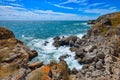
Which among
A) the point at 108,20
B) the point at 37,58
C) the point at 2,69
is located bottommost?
the point at 37,58

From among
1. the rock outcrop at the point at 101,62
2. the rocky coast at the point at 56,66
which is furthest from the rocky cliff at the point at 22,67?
the rock outcrop at the point at 101,62

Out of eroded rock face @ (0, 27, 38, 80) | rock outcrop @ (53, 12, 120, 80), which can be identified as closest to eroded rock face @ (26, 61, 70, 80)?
eroded rock face @ (0, 27, 38, 80)

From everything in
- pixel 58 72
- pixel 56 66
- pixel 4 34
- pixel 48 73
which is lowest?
pixel 58 72

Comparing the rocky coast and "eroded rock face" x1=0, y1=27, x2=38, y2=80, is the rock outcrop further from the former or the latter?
"eroded rock face" x1=0, y1=27, x2=38, y2=80

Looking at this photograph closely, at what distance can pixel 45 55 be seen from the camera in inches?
1780

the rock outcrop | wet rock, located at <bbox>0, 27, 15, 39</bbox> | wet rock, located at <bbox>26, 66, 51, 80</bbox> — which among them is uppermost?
wet rock, located at <bbox>0, 27, 15, 39</bbox>

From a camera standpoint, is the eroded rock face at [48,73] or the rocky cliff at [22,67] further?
the rocky cliff at [22,67]

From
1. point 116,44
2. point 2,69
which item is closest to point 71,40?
point 116,44

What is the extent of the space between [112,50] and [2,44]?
2241cm

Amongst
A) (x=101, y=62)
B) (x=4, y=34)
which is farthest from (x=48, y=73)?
(x=4, y=34)

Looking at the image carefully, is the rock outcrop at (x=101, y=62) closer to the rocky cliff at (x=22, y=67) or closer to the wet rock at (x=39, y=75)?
the rocky cliff at (x=22, y=67)

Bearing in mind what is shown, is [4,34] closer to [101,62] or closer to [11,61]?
[11,61]

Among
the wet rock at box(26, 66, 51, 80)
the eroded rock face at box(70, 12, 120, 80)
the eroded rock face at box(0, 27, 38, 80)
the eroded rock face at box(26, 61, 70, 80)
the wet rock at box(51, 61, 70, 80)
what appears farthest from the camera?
the eroded rock face at box(70, 12, 120, 80)

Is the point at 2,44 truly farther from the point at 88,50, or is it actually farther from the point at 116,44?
the point at 116,44
